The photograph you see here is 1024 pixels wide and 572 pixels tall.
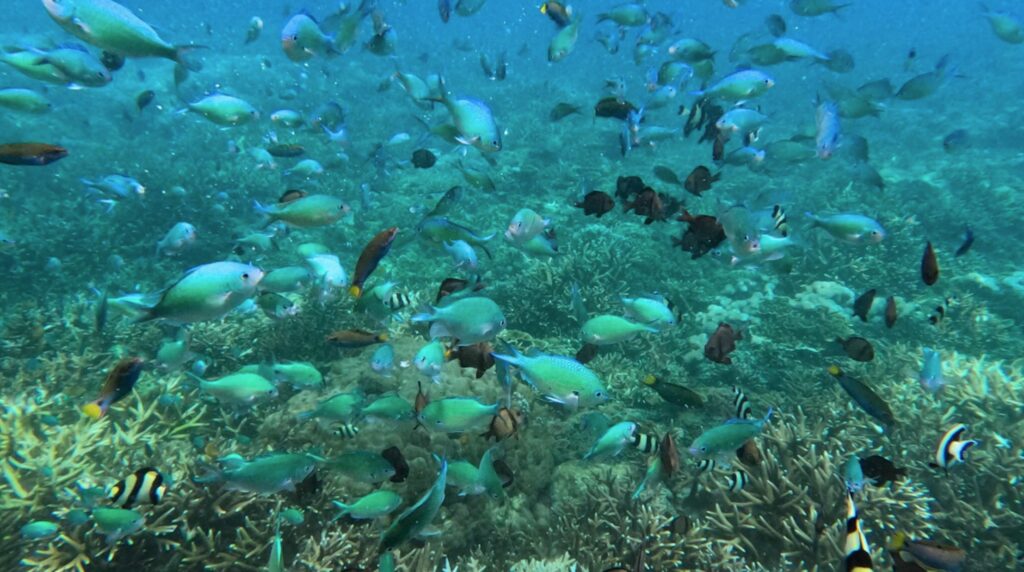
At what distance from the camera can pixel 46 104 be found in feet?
19.6

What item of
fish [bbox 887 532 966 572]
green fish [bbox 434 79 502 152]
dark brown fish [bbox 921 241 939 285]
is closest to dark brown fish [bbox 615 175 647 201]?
green fish [bbox 434 79 502 152]

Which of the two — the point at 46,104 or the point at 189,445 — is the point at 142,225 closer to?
the point at 46,104

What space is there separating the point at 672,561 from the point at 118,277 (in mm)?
11518

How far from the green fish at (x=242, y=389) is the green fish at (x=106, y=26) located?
2.55 meters

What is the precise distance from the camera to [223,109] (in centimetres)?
606

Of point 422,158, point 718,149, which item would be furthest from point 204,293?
point 718,149

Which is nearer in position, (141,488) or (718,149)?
(141,488)

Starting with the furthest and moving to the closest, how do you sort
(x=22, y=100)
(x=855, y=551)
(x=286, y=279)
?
(x=22, y=100), (x=286, y=279), (x=855, y=551)

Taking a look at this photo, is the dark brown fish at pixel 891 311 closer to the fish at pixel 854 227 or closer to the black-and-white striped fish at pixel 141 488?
the fish at pixel 854 227

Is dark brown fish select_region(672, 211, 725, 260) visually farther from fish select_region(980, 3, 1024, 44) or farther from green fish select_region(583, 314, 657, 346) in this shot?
fish select_region(980, 3, 1024, 44)

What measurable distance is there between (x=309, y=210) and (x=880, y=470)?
488 cm

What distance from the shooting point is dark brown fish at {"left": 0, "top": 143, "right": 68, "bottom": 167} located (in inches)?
153

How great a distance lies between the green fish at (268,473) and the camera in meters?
3.16

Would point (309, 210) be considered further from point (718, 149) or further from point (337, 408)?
point (718, 149)
